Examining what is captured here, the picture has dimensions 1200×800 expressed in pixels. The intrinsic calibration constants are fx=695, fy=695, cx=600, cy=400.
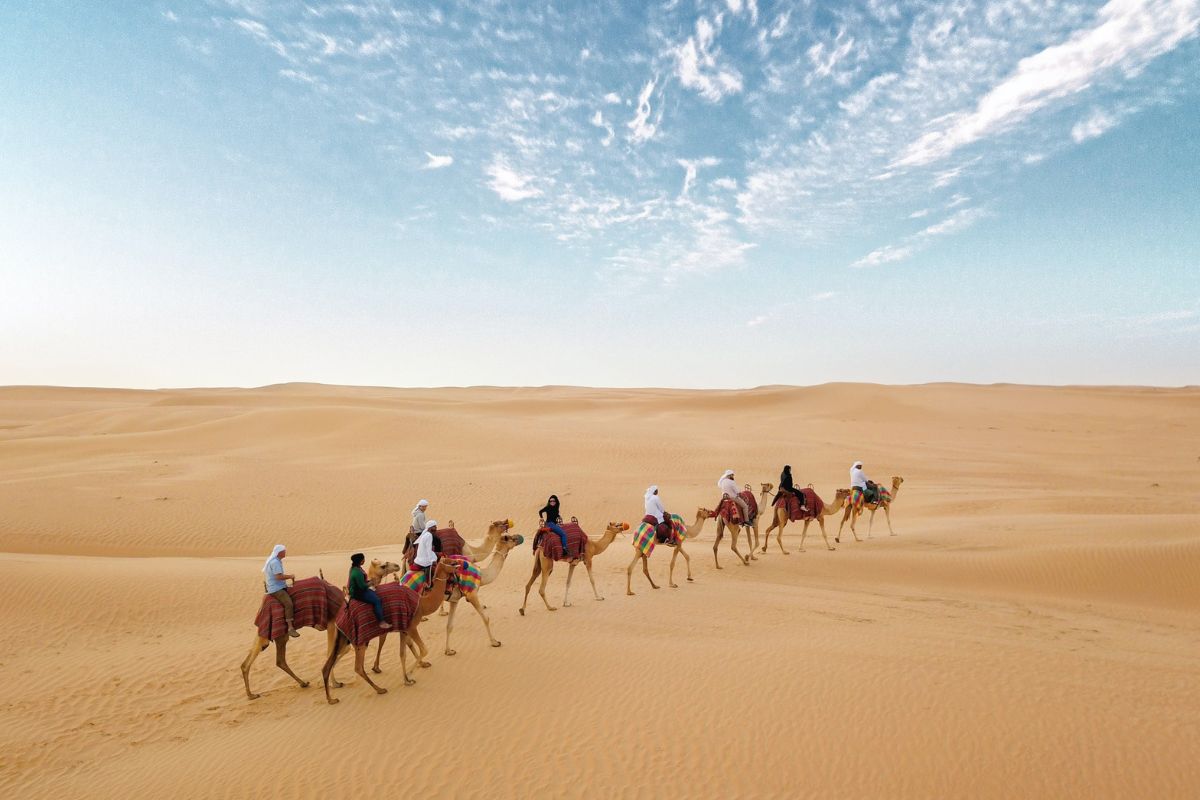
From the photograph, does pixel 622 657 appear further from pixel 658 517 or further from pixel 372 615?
pixel 658 517

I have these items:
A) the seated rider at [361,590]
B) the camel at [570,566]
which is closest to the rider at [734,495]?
the camel at [570,566]

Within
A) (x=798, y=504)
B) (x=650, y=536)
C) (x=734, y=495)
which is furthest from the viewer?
(x=798, y=504)

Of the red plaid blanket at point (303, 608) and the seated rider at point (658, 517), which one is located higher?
the seated rider at point (658, 517)

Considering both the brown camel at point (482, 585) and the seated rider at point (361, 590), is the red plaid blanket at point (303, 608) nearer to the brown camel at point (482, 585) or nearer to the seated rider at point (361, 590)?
the seated rider at point (361, 590)

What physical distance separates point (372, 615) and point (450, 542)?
3.40 metres

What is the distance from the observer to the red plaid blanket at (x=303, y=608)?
28.1ft

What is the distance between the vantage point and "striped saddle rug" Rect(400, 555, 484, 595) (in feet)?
31.4

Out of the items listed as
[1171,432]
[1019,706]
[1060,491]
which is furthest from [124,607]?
[1171,432]

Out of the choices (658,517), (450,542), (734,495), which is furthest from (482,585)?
(734,495)

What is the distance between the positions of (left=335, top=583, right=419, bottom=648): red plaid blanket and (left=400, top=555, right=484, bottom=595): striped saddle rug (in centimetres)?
57

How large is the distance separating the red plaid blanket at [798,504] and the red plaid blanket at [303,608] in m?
12.0

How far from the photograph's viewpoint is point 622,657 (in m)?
9.52

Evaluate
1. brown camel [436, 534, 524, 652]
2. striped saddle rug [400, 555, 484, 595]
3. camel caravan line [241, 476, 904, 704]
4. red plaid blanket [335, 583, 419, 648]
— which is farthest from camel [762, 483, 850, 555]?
red plaid blanket [335, 583, 419, 648]

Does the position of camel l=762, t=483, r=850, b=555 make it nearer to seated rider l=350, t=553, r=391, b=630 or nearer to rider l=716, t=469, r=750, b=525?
Answer: rider l=716, t=469, r=750, b=525
